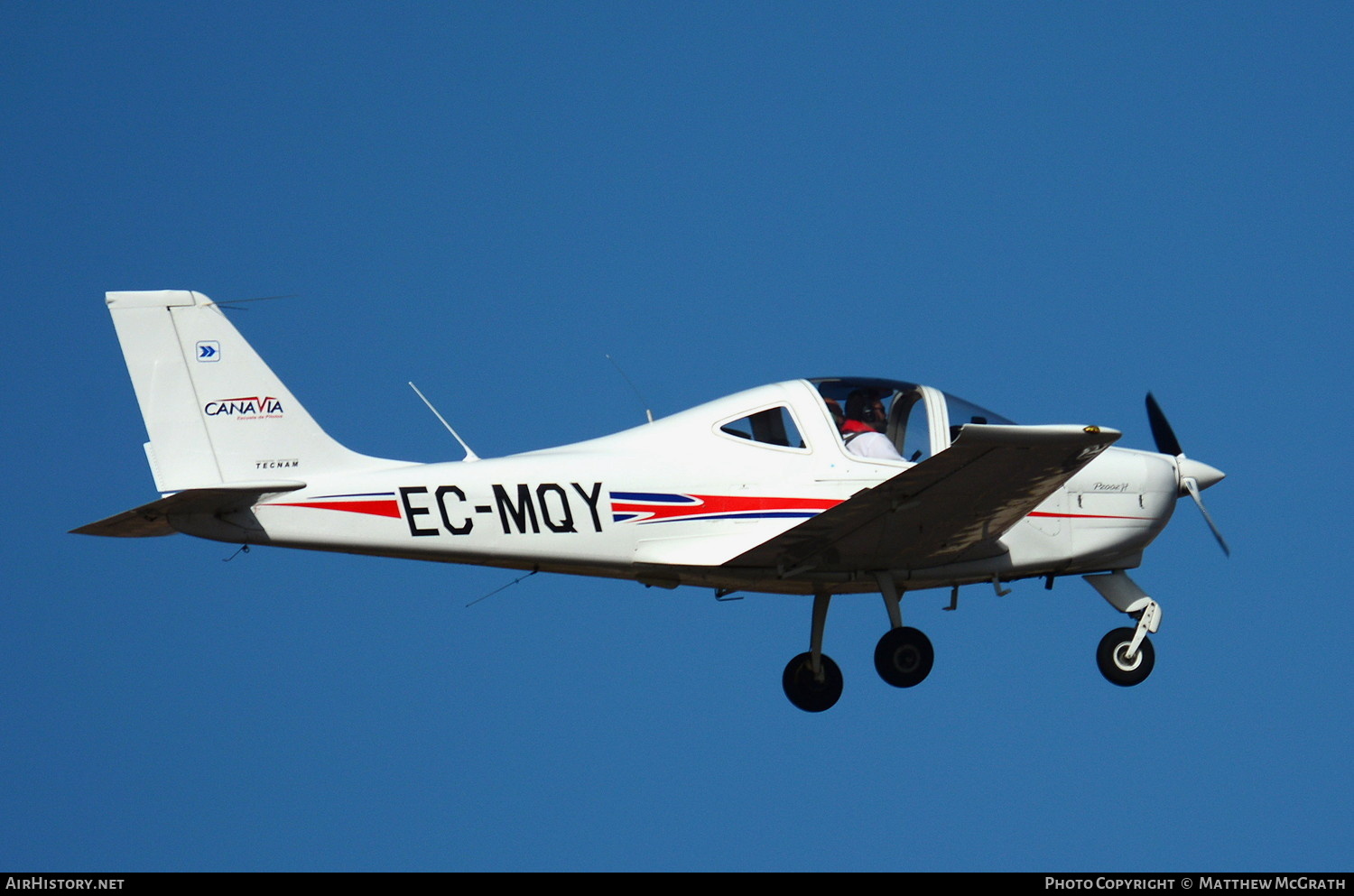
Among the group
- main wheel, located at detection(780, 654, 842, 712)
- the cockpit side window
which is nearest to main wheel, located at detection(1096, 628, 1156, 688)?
main wheel, located at detection(780, 654, 842, 712)

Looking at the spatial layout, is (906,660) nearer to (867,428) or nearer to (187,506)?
(867,428)

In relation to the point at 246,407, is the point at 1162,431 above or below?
below

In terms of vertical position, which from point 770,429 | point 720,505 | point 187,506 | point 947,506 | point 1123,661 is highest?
point 187,506

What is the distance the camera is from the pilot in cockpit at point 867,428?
14.4 meters

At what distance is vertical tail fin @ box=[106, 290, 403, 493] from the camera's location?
13.7m

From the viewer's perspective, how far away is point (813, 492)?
14266mm

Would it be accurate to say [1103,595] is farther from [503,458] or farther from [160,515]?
[160,515]

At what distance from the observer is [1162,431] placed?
16.0m

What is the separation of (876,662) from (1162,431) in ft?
11.8

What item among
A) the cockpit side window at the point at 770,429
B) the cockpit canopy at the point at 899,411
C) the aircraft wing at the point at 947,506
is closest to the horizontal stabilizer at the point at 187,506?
the cockpit side window at the point at 770,429

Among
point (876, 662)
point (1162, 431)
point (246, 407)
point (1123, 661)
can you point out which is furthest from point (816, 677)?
point (246, 407)

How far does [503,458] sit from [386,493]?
3.22ft

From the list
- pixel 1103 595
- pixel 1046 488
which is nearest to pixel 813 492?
pixel 1046 488
